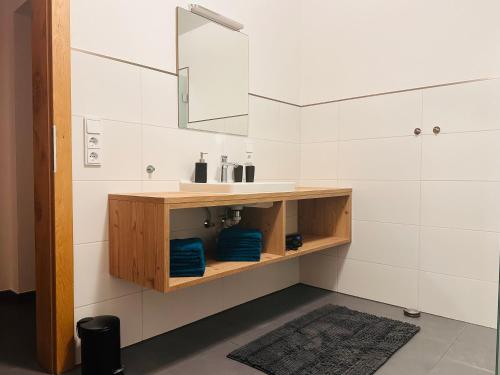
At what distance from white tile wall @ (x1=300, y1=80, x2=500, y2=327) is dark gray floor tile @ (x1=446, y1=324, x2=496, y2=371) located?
0.10m

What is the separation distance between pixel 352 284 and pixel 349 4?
196 centimetres

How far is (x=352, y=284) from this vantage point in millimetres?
2725

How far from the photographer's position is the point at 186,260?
5.67 feet

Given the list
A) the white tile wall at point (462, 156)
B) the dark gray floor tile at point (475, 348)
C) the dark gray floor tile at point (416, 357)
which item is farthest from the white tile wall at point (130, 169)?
the dark gray floor tile at point (475, 348)

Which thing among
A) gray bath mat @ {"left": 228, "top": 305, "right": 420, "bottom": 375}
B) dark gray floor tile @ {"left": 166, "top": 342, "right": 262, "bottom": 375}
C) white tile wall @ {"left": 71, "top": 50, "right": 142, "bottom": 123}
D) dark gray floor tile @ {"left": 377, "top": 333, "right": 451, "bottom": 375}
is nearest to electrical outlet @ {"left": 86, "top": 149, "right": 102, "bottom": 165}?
white tile wall @ {"left": 71, "top": 50, "right": 142, "bottom": 123}

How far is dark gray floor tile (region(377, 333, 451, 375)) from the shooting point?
1707 millimetres

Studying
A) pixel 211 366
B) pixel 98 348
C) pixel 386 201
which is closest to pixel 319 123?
pixel 386 201

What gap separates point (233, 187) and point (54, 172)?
2.57 feet

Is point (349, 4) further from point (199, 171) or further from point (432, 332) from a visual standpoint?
point (432, 332)

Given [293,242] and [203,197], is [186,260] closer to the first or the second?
[203,197]

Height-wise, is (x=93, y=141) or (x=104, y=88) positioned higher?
(x=104, y=88)

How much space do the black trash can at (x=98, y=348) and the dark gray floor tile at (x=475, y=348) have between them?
5.03ft

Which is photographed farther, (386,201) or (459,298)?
(386,201)

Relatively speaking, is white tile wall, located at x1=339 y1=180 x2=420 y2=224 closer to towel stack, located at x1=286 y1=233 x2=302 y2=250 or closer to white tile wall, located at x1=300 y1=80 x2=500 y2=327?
white tile wall, located at x1=300 y1=80 x2=500 y2=327
